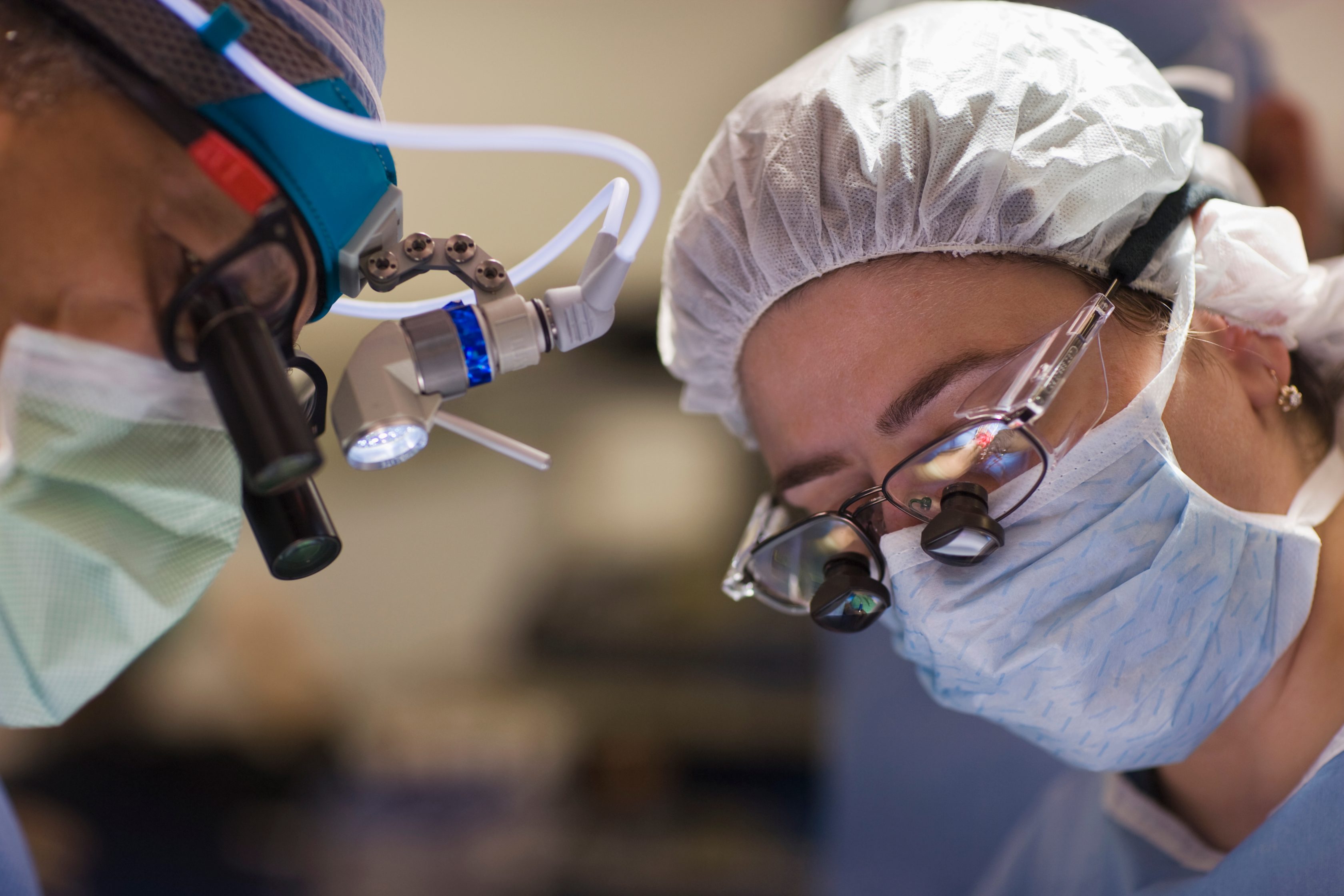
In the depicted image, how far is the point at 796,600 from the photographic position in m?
1.21

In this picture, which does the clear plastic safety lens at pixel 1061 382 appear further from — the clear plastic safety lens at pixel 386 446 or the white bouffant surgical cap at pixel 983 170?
the clear plastic safety lens at pixel 386 446

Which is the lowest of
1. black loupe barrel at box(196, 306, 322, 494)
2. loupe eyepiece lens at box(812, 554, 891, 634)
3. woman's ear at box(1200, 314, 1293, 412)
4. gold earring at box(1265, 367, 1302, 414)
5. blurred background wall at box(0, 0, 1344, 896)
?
blurred background wall at box(0, 0, 1344, 896)

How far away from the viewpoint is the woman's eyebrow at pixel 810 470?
1034mm

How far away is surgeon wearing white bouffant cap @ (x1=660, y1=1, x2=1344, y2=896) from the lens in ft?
2.98

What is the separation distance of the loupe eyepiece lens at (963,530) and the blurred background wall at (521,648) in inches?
47.5

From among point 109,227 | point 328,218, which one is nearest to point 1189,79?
point 328,218

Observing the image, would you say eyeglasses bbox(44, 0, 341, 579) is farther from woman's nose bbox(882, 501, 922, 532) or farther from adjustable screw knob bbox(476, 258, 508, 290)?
woman's nose bbox(882, 501, 922, 532)

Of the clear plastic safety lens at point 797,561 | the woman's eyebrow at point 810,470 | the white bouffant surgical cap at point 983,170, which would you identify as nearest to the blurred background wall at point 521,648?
the clear plastic safety lens at point 797,561

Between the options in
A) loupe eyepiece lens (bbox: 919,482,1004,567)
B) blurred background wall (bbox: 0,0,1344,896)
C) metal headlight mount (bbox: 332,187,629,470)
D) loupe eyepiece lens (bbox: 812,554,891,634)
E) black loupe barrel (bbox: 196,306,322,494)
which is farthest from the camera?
blurred background wall (bbox: 0,0,1344,896)

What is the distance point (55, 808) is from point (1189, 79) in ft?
10.3

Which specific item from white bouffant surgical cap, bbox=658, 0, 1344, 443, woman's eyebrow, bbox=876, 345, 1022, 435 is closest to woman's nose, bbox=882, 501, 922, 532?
woman's eyebrow, bbox=876, 345, 1022, 435

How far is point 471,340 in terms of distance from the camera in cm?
78

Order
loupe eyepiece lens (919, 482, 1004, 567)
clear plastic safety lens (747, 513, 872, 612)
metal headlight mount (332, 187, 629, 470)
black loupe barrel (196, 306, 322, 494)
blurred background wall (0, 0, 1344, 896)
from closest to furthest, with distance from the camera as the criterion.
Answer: black loupe barrel (196, 306, 322, 494), metal headlight mount (332, 187, 629, 470), loupe eyepiece lens (919, 482, 1004, 567), clear plastic safety lens (747, 513, 872, 612), blurred background wall (0, 0, 1344, 896)

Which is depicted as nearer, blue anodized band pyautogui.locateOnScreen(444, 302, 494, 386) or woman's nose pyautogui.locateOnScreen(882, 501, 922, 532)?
blue anodized band pyautogui.locateOnScreen(444, 302, 494, 386)
